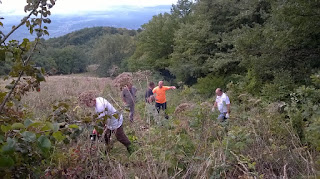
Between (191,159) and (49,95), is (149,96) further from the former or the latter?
(49,95)

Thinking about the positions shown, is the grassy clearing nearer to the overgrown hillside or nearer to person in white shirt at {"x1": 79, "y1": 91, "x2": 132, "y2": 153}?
the overgrown hillside

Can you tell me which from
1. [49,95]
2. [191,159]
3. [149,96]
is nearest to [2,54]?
[191,159]

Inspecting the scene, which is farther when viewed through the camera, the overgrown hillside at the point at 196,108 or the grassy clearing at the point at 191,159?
the grassy clearing at the point at 191,159

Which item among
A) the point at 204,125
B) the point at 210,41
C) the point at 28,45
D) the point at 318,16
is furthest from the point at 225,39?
the point at 28,45

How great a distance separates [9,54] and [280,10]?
9950 millimetres

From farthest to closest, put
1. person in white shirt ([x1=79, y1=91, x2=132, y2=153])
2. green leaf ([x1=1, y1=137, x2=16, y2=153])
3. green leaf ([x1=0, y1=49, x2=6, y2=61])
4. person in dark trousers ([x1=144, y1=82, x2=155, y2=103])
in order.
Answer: person in dark trousers ([x1=144, y1=82, x2=155, y2=103]), person in white shirt ([x1=79, y1=91, x2=132, y2=153]), green leaf ([x1=0, y1=49, x2=6, y2=61]), green leaf ([x1=1, y1=137, x2=16, y2=153])

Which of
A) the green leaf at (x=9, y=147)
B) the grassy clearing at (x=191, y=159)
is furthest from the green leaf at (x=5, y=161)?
the grassy clearing at (x=191, y=159)

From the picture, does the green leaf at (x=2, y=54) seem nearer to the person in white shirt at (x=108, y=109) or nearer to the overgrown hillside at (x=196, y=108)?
the overgrown hillside at (x=196, y=108)

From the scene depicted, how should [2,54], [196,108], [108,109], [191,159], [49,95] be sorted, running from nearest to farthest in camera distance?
[2,54] < [191,159] < [108,109] < [196,108] < [49,95]

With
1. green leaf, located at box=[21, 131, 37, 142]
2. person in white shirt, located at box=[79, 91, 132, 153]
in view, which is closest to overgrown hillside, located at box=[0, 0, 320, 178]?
green leaf, located at box=[21, 131, 37, 142]

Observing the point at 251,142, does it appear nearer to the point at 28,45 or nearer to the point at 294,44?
the point at 28,45

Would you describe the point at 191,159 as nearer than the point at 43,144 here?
No

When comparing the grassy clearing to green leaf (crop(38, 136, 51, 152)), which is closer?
green leaf (crop(38, 136, 51, 152))

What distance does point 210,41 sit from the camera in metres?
18.7
